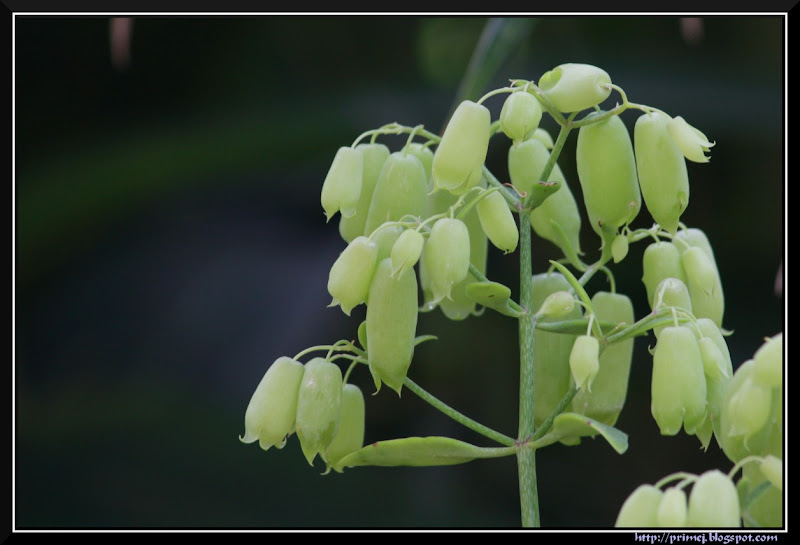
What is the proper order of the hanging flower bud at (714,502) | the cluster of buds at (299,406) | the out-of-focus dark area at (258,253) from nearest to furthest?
the hanging flower bud at (714,502), the cluster of buds at (299,406), the out-of-focus dark area at (258,253)

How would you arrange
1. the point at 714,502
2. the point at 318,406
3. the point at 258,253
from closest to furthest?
the point at 714,502 → the point at 318,406 → the point at 258,253

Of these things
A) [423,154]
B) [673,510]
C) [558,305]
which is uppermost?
[423,154]

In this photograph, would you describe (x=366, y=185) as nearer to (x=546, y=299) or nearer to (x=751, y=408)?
(x=546, y=299)

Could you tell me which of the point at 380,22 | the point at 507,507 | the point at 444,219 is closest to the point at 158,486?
the point at 507,507

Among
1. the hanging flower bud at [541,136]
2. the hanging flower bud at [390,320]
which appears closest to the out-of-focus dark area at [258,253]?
the hanging flower bud at [541,136]

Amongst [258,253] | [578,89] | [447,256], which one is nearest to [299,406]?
[447,256]

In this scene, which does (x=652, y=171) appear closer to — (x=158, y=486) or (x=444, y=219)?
(x=444, y=219)

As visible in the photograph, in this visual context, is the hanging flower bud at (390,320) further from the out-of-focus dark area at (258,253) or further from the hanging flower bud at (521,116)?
the out-of-focus dark area at (258,253)
